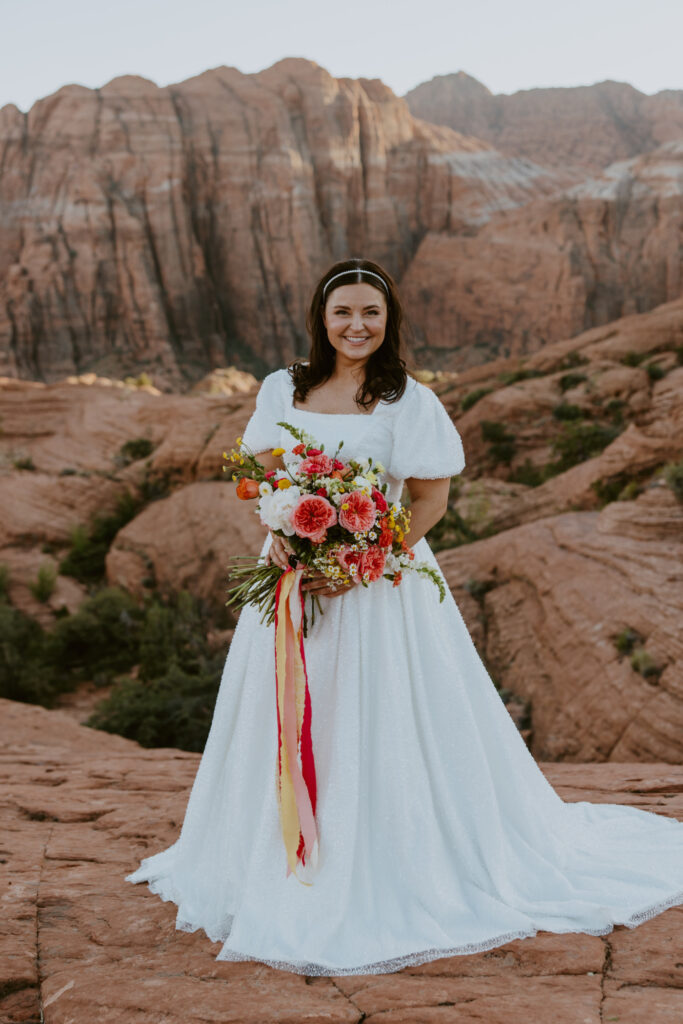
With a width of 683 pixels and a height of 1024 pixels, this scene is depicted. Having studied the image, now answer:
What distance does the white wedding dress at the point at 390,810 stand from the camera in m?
2.62

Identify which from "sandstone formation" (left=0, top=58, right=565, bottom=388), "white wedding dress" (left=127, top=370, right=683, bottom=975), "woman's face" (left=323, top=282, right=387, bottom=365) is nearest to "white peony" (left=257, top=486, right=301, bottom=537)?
"white wedding dress" (left=127, top=370, right=683, bottom=975)

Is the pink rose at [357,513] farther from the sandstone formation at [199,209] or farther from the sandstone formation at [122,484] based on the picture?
the sandstone formation at [199,209]

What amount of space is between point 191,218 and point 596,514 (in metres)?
36.8

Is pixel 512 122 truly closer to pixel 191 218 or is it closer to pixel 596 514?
pixel 191 218

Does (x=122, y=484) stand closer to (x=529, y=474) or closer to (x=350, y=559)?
(x=529, y=474)

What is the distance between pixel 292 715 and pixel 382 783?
0.39m

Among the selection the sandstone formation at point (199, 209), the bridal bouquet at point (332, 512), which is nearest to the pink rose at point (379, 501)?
the bridal bouquet at point (332, 512)

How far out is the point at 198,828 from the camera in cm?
313

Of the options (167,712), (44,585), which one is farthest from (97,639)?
(167,712)

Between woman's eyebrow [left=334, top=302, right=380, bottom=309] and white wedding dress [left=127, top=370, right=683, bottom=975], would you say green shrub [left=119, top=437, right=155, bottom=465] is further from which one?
woman's eyebrow [left=334, top=302, right=380, bottom=309]

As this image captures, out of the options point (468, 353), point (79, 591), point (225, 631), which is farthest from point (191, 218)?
point (225, 631)

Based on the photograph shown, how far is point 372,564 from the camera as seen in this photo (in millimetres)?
2691

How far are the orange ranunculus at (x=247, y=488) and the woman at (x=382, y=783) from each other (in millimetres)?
190

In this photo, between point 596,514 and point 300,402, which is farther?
point 596,514
